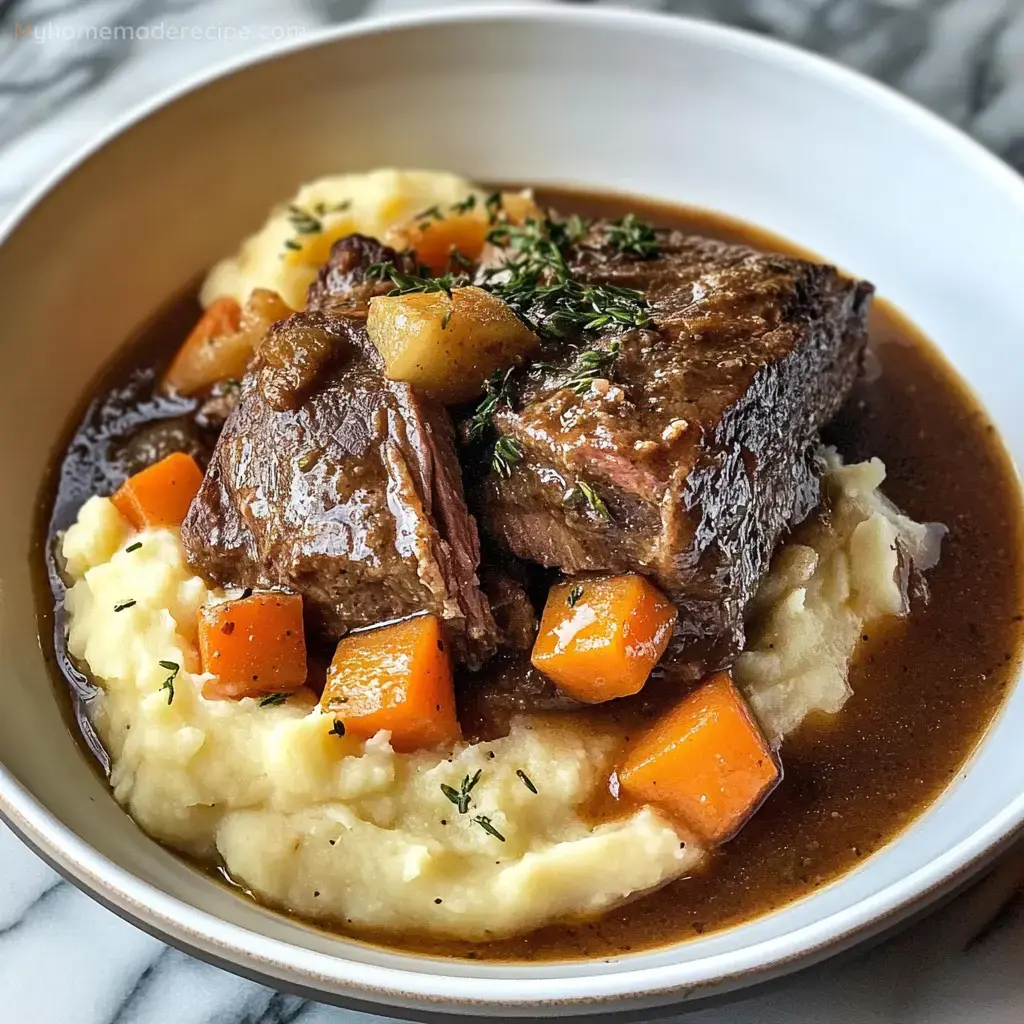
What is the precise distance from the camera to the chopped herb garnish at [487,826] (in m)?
3.88

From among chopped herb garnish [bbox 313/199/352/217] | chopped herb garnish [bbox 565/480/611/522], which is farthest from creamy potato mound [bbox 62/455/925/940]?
chopped herb garnish [bbox 313/199/352/217]

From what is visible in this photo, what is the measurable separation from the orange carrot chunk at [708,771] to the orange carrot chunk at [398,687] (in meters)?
0.70

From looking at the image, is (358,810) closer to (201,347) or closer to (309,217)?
(201,347)

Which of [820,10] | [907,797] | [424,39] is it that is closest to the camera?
[907,797]

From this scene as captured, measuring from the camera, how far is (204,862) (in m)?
4.00

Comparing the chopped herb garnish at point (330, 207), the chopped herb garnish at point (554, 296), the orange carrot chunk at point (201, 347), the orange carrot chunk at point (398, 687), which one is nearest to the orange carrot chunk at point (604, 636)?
the orange carrot chunk at point (398, 687)

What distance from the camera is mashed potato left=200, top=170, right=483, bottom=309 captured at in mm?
5723

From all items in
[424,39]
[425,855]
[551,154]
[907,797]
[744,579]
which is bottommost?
[907,797]

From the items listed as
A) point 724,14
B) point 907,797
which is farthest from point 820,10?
point 907,797

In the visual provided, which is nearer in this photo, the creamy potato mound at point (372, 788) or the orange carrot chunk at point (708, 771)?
the creamy potato mound at point (372, 788)

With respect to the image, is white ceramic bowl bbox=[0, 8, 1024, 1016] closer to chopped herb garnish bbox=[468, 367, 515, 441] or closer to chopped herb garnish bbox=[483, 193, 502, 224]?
chopped herb garnish bbox=[483, 193, 502, 224]

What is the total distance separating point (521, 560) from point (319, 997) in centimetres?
173

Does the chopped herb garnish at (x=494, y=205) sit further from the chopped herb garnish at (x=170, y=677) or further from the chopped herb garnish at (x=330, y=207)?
the chopped herb garnish at (x=170, y=677)

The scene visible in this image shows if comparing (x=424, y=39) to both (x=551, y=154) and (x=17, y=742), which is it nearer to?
(x=551, y=154)
